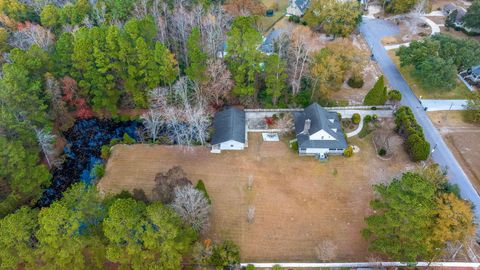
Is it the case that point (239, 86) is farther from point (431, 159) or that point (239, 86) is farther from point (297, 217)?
point (431, 159)

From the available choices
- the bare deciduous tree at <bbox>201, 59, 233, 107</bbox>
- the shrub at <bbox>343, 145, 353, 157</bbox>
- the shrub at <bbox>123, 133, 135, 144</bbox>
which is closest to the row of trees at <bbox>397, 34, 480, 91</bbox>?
the shrub at <bbox>343, 145, 353, 157</bbox>

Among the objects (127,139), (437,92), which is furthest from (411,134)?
(127,139)

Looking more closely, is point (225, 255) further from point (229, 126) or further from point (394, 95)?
point (394, 95)

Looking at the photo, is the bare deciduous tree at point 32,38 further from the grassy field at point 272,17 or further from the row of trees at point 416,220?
the row of trees at point 416,220

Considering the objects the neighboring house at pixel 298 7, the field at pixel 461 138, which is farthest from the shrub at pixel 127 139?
the neighboring house at pixel 298 7

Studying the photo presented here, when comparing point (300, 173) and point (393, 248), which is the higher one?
point (393, 248)

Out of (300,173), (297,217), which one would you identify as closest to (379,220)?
(297,217)
